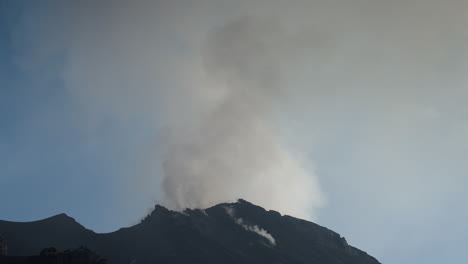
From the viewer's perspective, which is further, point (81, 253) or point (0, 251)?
point (0, 251)

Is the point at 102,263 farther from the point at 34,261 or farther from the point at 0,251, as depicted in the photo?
the point at 0,251

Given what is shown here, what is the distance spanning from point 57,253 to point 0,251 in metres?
82.1

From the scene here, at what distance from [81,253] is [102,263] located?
21.7ft

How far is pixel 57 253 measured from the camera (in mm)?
134000

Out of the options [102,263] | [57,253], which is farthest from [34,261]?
[102,263]

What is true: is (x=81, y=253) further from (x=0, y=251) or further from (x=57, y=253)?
(x=0, y=251)

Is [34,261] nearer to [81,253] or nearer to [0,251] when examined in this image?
[81,253]

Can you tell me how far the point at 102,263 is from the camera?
449 ft

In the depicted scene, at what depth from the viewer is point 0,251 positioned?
198875 mm

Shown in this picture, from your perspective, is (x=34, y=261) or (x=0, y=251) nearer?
(x=34, y=261)

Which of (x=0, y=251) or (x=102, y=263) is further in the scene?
(x=0, y=251)

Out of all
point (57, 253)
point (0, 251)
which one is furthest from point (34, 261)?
point (0, 251)

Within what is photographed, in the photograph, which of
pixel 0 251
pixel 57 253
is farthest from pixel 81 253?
pixel 0 251

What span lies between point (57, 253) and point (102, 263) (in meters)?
12.7
